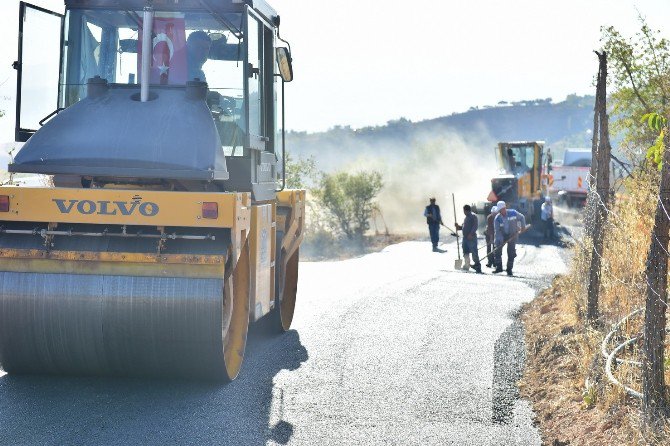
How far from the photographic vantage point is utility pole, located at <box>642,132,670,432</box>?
20.6 ft

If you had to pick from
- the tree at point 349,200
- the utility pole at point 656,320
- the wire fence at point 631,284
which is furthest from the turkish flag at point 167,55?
the tree at point 349,200

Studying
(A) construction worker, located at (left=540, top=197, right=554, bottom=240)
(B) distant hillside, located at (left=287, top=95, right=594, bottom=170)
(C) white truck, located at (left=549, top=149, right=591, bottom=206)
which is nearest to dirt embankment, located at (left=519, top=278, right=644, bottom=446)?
(A) construction worker, located at (left=540, top=197, right=554, bottom=240)

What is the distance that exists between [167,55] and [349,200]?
25.7 metres

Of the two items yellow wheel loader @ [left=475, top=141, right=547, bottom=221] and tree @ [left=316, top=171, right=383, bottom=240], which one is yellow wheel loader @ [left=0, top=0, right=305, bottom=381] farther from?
tree @ [left=316, top=171, right=383, bottom=240]

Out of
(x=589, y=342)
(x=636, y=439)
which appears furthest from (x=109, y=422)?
(x=589, y=342)

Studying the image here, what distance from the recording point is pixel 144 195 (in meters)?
7.71

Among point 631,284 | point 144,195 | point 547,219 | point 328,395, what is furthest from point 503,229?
point 144,195

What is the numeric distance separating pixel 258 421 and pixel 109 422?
1.01 meters

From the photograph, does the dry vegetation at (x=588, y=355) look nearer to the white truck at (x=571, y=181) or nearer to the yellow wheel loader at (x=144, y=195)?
the yellow wheel loader at (x=144, y=195)

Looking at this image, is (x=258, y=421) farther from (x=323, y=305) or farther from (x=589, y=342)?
(x=323, y=305)

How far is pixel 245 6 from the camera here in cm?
904

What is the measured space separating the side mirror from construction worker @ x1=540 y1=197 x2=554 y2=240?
68.9ft

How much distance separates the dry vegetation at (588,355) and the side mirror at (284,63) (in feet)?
11.1

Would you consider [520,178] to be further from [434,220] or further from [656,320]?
[656,320]
